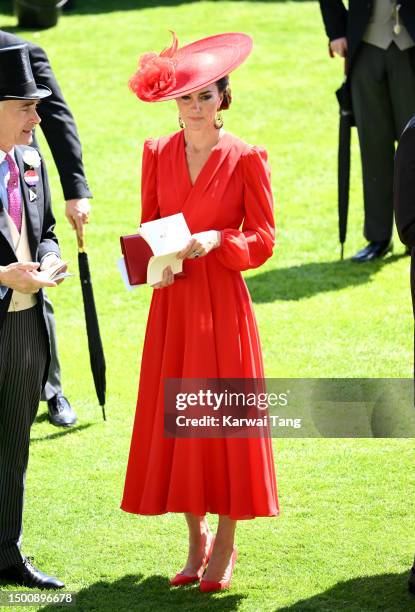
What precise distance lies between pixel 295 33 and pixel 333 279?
21.3 ft

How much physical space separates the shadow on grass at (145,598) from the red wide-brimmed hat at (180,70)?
1.86 meters

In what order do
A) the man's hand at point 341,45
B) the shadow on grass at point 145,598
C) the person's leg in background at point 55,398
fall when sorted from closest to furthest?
the shadow on grass at point 145,598 → the person's leg in background at point 55,398 → the man's hand at point 341,45

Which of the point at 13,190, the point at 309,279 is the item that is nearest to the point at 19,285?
the point at 13,190

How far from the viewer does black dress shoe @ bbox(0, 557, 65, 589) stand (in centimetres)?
505

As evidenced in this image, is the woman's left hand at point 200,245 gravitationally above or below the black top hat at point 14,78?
below

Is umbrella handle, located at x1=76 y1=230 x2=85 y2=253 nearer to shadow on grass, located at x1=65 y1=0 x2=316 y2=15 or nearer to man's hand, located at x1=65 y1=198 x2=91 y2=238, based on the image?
man's hand, located at x1=65 y1=198 x2=91 y2=238

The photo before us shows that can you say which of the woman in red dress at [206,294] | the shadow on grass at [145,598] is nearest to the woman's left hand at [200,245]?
the woman in red dress at [206,294]

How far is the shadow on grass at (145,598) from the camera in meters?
4.93

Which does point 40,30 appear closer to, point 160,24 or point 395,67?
point 160,24

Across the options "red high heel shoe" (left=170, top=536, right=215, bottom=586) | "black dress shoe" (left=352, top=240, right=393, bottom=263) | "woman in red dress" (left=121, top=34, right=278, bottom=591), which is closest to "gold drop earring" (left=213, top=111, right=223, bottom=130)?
"woman in red dress" (left=121, top=34, right=278, bottom=591)

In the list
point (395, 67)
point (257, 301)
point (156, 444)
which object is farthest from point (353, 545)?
point (395, 67)

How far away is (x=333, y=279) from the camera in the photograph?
8625 mm

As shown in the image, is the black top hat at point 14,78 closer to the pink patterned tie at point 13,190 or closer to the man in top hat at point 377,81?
the pink patterned tie at point 13,190

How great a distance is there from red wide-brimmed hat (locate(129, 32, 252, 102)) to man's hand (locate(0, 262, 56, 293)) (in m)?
0.77
